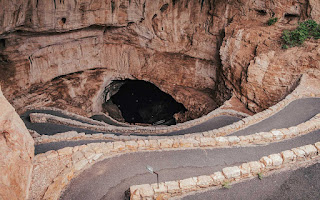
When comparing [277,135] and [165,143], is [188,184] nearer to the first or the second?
[165,143]

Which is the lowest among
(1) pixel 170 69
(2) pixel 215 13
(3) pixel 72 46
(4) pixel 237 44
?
(1) pixel 170 69

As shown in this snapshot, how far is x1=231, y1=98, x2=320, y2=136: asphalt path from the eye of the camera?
796 cm

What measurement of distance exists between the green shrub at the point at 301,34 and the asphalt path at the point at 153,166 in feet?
20.3

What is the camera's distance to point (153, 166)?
5508 millimetres

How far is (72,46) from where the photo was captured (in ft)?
48.0

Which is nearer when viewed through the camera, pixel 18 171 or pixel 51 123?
pixel 18 171

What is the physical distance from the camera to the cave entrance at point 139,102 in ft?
62.8

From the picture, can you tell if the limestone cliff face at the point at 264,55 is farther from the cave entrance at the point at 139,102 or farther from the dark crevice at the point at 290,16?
the cave entrance at the point at 139,102

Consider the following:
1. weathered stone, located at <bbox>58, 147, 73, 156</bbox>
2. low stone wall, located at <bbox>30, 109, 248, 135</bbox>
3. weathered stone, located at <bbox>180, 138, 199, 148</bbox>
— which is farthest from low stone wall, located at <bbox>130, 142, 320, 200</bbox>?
low stone wall, located at <bbox>30, 109, 248, 135</bbox>

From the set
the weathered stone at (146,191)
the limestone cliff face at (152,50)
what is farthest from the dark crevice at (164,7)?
the weathered stone at (146,191)

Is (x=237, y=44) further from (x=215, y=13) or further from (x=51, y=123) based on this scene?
(x=51, y=123)

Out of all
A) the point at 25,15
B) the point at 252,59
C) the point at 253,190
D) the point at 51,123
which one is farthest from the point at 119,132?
the point at 252,59

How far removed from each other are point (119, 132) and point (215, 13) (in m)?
9.91

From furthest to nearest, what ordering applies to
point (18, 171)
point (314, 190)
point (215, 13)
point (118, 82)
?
point (118, 82), point (215, 13), point (314, 190), point (18, 171)
